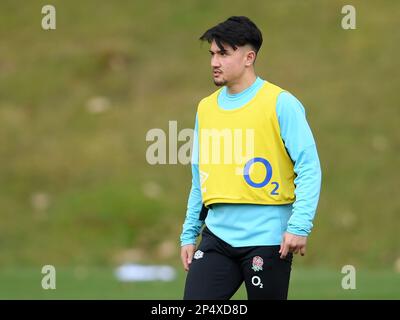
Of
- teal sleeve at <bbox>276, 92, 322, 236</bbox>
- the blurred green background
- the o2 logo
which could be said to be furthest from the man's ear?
the blurred green background

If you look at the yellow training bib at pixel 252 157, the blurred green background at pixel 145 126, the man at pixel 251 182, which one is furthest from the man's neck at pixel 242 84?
the blurred green background at pixel 145 126

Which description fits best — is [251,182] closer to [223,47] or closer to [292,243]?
[292,243]

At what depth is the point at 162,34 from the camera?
2659 cm

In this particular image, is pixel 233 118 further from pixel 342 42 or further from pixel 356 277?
pixel 342 42

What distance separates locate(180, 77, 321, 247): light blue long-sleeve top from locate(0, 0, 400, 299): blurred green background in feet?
24.3

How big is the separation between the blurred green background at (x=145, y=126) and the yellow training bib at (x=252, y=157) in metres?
7.45

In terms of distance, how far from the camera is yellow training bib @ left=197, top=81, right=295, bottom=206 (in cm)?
639

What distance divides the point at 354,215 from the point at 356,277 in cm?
475

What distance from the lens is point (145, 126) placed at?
76.1 feet

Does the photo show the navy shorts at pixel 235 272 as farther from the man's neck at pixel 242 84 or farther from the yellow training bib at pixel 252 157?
the man's neck at pixel 242 84

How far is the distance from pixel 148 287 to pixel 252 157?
8.55m

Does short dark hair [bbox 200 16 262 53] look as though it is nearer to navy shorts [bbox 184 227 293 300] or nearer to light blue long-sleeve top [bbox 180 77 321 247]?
light blue long-sleeve top [bbox 180 77 321 247]

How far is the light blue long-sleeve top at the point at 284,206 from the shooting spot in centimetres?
625

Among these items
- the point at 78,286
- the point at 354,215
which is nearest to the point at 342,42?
the point at 354,215
